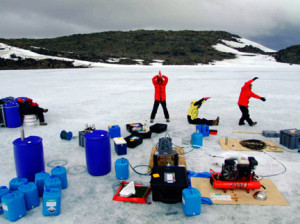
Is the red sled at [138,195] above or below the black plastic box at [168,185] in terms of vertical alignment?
below

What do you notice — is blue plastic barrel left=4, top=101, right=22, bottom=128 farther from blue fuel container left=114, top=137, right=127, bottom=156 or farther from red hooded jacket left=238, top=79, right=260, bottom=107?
red hooded jacket left=238, top=79, right=260, bottom=107

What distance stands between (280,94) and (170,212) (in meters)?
12.2

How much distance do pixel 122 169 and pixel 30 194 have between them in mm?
1566

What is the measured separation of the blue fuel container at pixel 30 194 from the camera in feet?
12.0

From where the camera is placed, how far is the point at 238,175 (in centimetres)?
414

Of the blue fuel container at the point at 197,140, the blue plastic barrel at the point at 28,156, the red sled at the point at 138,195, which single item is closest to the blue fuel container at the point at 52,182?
the blue plastic barrel at the point at 28,156

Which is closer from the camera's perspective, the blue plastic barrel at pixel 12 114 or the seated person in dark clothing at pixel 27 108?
the blue plastic barrel at pixel 12 114

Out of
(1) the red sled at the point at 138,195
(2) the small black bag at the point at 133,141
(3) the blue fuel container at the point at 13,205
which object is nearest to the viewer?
(3) the blue fuel container at the point at 13,205

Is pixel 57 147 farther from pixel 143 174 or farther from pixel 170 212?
pixel 170 212

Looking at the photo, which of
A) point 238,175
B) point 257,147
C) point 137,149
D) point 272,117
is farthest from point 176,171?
point 272,117

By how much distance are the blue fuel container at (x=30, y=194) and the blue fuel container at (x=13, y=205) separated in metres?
0.09

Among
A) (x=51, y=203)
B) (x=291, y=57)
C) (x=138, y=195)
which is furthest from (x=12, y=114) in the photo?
(x=291, y=57)

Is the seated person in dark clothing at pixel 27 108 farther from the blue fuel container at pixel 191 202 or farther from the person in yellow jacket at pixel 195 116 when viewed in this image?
the blue fuel container at pixel 191 202

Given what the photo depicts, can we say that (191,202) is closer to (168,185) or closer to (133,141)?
Answer: (168,185)
